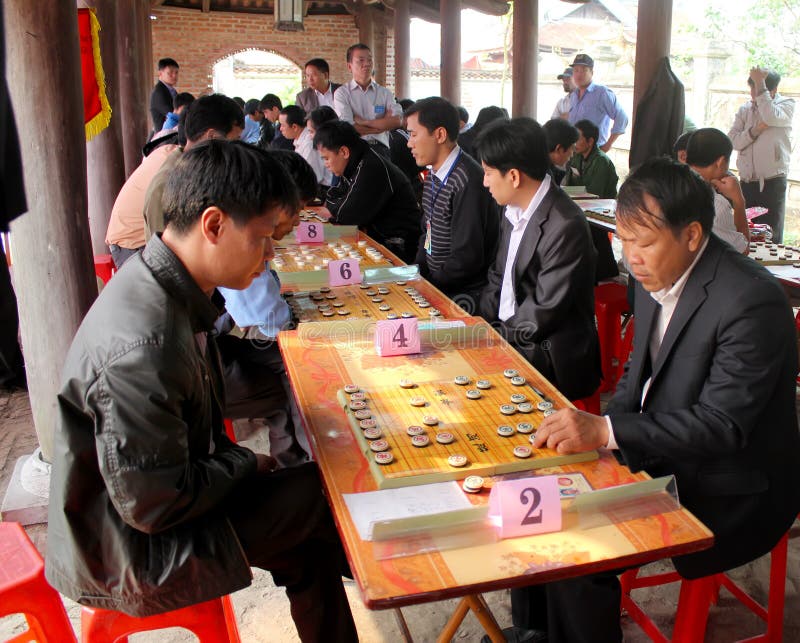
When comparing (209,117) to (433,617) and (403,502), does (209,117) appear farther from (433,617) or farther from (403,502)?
(403,502)

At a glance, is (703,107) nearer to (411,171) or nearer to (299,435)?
(411,171)

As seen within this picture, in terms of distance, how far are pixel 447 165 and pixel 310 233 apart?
2.90ft

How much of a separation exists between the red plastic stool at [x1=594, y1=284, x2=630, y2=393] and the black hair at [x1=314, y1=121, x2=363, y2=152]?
5.77ft

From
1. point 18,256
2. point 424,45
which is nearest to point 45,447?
point 18,256

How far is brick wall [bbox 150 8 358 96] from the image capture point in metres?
15.3

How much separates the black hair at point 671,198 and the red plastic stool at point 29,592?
166 centimetres

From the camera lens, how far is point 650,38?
20.3 ft

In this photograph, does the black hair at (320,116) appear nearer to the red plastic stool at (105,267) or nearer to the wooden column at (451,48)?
the red plastic stool at (105,267)

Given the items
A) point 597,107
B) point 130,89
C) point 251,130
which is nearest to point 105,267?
point 130,89

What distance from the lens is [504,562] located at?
1350 millimetres

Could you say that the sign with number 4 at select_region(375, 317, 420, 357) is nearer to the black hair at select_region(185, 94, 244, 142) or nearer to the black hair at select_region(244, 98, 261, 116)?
the black hair at select_region(185, 94, 244, 142)

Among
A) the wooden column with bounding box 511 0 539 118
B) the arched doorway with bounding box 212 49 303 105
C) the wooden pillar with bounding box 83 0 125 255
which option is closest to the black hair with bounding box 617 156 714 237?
the wooden pillar with bounding box 83 0 125 255

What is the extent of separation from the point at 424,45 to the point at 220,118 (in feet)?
65.8

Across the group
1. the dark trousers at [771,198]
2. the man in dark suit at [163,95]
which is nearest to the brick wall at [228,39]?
the man in dark suit at [163,95]
